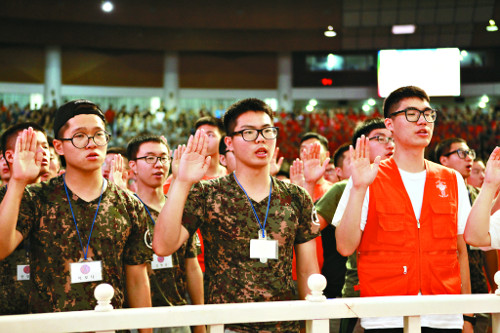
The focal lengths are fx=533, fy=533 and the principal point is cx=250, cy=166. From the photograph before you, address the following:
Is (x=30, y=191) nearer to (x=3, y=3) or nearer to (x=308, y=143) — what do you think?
(x=308, y=143)

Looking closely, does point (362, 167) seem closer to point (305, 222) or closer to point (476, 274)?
point (305, 222)

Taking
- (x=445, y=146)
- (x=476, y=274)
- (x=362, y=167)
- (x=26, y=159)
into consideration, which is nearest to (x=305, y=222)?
Result: (x=362, y=167)

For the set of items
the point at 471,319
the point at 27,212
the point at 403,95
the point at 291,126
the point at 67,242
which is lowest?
the point at 471,319

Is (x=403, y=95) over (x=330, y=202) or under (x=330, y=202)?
over

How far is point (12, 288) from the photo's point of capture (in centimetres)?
240

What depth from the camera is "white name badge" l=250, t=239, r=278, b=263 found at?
1.88 metres

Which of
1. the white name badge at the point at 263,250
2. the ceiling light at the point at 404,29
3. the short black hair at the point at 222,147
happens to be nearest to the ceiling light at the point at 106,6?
the ceiling light at the point at 404,29

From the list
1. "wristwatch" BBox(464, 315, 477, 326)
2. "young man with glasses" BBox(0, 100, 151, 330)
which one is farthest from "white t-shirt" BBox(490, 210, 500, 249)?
"young man with glasses" BBox(0, 100, 151, 330)

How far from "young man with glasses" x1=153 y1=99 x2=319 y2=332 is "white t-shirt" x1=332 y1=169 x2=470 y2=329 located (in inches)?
7.2

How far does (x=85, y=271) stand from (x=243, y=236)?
0.57 meters

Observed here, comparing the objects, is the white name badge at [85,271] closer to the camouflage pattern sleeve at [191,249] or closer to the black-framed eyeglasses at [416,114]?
the camouflage pattern sleeve at [191,249]

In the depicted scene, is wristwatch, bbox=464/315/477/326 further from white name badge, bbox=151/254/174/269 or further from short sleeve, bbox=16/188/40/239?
short sleeve, bbox=16/188/40/239

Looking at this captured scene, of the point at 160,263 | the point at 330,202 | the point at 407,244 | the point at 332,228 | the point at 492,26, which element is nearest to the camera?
the point at 407,244

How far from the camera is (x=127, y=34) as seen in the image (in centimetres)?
1465
